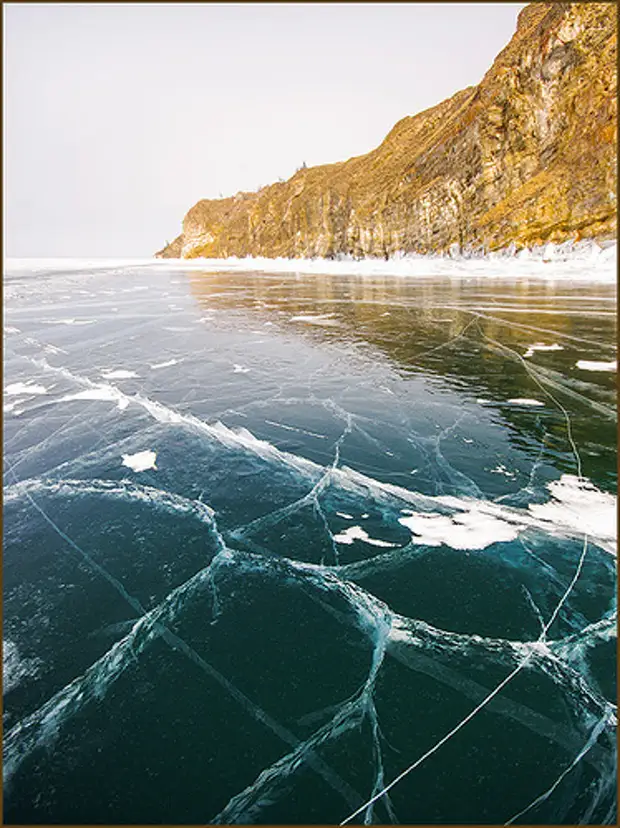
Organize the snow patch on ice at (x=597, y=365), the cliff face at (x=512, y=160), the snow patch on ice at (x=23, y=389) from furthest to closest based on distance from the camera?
the cliff face at (x=512, y=160), the snow patch on ice at (x=597, y=365), the snow patch on ice at (x=23, y=389)

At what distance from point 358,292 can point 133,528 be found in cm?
2382

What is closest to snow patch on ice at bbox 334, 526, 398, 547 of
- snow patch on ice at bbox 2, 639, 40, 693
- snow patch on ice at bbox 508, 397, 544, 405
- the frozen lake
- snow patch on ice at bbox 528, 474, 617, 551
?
the frozen lake

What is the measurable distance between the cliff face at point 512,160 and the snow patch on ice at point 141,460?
36812 mm

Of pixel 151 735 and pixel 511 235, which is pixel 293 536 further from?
pixel 511 235

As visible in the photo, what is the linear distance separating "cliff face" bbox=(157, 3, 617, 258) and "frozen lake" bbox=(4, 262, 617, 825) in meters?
34.7

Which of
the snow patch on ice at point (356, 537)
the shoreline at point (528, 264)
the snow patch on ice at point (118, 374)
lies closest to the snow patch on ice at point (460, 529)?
the snow patch on ice at point (356, 537)

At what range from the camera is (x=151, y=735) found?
2.46 m

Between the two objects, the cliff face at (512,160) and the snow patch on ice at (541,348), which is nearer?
the snow patch on ice at (541,348)

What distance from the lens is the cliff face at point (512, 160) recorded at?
3475cm

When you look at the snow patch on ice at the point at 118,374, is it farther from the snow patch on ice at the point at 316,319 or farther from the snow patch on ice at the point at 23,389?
the snow patch on ice at the point at 316,319

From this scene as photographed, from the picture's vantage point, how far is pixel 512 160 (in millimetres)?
42656

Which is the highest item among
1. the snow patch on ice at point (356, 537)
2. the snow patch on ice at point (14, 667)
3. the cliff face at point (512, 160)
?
the cliff face at point (512, 160)

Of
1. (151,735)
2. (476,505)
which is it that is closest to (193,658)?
(151,735)

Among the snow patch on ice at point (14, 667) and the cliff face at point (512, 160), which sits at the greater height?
the cliff face at point (512, 160)
